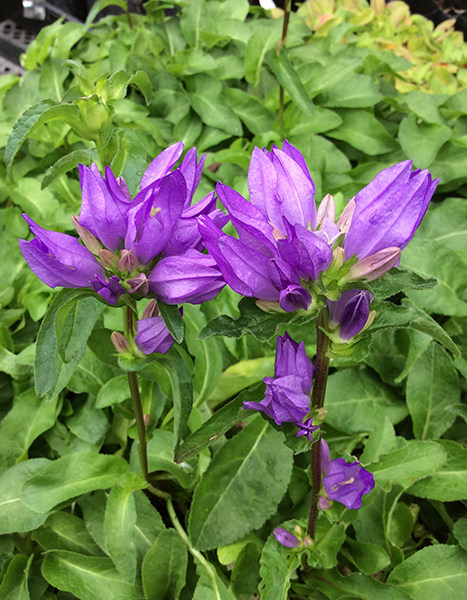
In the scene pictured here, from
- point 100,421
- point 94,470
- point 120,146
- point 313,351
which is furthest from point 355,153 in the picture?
point 94,470

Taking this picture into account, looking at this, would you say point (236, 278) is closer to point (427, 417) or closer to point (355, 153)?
point (427, 417)

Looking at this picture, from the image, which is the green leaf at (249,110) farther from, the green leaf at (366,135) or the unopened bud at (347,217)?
the unopened bud at (347,217)

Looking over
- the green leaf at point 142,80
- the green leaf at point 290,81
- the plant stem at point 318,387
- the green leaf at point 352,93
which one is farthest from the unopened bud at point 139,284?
the green leaf at point 352,93

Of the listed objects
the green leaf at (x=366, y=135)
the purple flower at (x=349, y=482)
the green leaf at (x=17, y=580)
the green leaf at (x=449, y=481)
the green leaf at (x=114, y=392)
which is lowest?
the green leaf at (x=17, y=580)

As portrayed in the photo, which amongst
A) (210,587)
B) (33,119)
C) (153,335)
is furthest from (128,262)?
(210,587)

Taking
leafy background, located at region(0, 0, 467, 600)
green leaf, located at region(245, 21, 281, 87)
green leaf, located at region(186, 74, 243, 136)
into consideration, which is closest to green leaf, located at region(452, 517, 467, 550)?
leafy background, located at region(0, 0, 467, 600)

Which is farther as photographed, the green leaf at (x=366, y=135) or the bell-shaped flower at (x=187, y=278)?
the green leaf at (x=366, y=135)

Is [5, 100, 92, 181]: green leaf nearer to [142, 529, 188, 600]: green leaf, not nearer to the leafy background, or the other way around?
the leafy background
